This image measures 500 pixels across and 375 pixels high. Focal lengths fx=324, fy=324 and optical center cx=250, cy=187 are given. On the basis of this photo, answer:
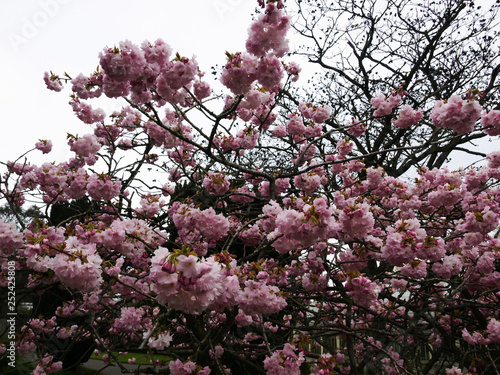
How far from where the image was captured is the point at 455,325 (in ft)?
13.4

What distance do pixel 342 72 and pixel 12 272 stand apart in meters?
8.02

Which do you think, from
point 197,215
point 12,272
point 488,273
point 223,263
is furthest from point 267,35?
point 488,273

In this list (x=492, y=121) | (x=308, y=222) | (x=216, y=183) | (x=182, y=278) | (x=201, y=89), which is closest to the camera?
(x=182, y=278)

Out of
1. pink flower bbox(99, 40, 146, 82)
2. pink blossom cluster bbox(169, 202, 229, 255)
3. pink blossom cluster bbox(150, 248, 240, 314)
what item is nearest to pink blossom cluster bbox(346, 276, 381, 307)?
pink blossom cluster bbox(169, 202, 229, 255)

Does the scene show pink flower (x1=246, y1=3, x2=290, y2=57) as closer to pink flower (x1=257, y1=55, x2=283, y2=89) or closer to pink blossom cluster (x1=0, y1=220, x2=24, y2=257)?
pink flower (x1=257, y1=55, x2=283, y2=89)

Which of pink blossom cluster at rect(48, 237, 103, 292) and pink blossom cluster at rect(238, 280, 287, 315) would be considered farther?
pink blossom cluster at rect(238, 280, 287, 315)

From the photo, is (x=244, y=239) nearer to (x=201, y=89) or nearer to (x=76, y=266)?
(x=201, y=89)

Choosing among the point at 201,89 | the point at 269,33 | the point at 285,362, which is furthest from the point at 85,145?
the point at 285,362

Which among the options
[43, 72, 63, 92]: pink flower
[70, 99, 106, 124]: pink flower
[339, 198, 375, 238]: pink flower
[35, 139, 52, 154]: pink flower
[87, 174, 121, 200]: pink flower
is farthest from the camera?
[35, 139, 52, 154]: pink flower

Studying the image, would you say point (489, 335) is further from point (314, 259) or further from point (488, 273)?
point (314, 259)

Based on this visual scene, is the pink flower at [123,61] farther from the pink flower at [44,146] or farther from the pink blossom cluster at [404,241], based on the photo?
the pink flower at [44,146]

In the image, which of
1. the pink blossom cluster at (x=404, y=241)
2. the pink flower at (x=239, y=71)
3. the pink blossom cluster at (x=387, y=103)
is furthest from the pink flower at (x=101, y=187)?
the pink blossom cluster at (x=387, y=103)

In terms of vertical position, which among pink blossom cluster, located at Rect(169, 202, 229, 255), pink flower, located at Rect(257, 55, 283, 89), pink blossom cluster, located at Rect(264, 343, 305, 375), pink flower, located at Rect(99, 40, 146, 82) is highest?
pink flower, located at Rect(257, 55, 283, 89)

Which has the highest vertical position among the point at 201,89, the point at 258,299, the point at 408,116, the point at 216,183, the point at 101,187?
the point at 408,116
